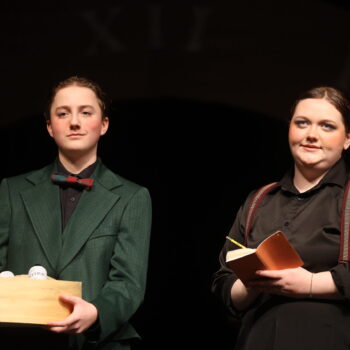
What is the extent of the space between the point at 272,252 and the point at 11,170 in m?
1.70

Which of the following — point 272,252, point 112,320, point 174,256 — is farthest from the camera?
point 174,256

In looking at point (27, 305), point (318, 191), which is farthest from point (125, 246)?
point (318, 191)

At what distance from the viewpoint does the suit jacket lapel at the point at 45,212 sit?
2.85 m

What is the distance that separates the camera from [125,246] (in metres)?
2.87

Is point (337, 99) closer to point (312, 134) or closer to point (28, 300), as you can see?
point (312, 134)

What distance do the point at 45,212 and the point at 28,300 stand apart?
49cm

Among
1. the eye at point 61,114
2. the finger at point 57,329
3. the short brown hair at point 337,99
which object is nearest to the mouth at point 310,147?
the short brown hair at point 337,99

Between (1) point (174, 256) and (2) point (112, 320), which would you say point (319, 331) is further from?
(1) point (174, 256)

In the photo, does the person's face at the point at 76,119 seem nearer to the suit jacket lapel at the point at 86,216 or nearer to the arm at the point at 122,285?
the suit jacket lapel at the point at 86,216

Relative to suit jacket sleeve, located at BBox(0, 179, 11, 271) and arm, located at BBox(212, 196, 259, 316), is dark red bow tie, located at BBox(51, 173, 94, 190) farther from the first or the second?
arm, located at BBox(212, 196, 259, 316)

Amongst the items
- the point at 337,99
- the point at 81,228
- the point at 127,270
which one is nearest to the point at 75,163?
the point at 81,228

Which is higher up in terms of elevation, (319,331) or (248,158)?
(248,158)

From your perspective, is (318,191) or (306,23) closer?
(318,191)

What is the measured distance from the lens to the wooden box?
8.17 ft
